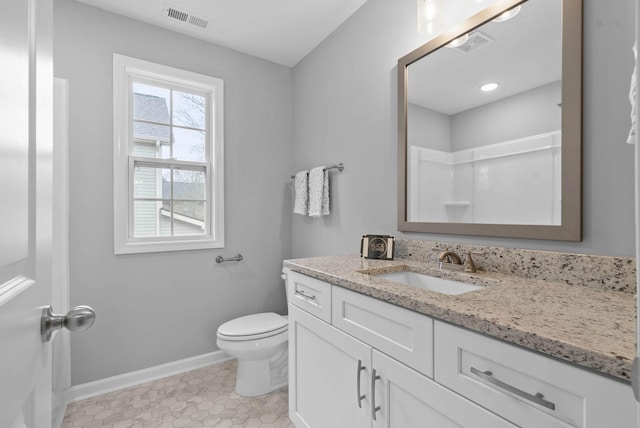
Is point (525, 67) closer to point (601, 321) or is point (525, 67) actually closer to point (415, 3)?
point (415, 3)

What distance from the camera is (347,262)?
154cm

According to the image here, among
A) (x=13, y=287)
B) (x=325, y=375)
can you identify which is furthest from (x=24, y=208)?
Result: (x=325, y=375)

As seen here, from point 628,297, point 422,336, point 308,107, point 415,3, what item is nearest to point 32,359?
point 422,336

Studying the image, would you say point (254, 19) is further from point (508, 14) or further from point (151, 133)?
point (508, 14)

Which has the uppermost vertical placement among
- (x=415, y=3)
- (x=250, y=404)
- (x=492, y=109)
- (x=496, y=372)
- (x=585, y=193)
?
(x=415, y=3)

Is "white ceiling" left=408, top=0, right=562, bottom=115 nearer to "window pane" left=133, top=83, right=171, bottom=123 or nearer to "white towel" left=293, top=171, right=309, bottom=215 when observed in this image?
"white towel" left=293, top=171, right=309, bottom=215

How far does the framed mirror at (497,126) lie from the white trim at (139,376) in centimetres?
185

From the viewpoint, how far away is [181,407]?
1.84 m

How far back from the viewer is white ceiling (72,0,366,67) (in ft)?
6.48

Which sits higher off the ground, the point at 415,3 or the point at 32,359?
the point at 415,3

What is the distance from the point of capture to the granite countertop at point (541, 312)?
0.56m

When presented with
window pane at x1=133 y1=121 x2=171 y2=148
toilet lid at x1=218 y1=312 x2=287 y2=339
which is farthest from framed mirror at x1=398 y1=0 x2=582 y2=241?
→ window pane at x1=133 y1=121 x2=171 y2=148

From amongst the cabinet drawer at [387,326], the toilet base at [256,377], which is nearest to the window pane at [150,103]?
the toilet base at [256,377]

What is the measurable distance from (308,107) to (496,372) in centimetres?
231
